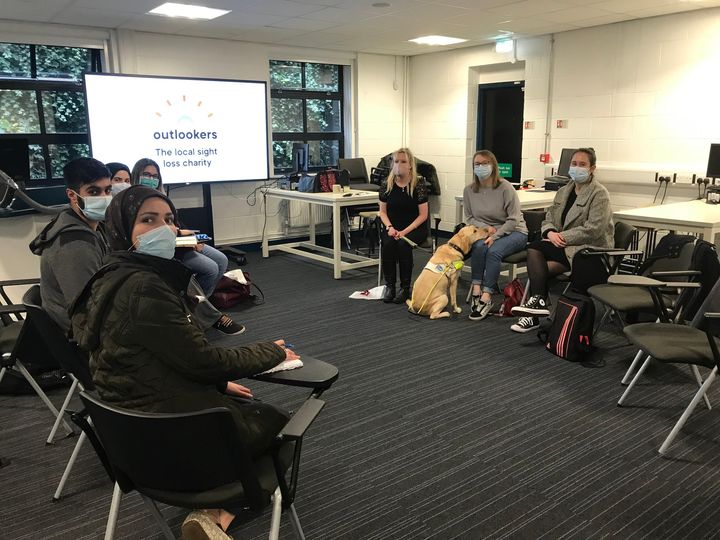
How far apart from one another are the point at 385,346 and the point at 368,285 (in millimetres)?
1599

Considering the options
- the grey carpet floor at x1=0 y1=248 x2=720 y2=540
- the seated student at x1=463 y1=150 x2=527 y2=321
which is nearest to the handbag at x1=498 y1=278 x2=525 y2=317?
the seated student at x1=463 y1=150 x2=527 y2=321

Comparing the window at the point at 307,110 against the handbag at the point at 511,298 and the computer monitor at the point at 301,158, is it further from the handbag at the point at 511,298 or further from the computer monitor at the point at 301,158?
the handbag at the point at 511,298

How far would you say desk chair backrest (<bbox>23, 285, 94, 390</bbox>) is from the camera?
197cm

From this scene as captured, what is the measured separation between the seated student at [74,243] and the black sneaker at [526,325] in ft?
8.97

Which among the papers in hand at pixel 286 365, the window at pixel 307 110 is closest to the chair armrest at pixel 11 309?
the papers in hand at pixel 286 365

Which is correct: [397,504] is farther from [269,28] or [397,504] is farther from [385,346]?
[269,28]

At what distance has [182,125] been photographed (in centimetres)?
601

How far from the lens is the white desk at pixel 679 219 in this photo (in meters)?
3.72

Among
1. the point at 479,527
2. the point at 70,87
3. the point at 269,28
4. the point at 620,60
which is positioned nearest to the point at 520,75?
the point at 620,60

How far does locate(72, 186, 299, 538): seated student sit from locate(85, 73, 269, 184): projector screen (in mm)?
4562

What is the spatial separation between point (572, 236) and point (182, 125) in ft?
13.8

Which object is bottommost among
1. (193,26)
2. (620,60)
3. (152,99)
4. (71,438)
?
(71,438)

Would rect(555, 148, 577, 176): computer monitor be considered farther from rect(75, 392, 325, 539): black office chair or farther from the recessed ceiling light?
rect(75, 392, 325, 539): black office chair

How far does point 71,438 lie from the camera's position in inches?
103
